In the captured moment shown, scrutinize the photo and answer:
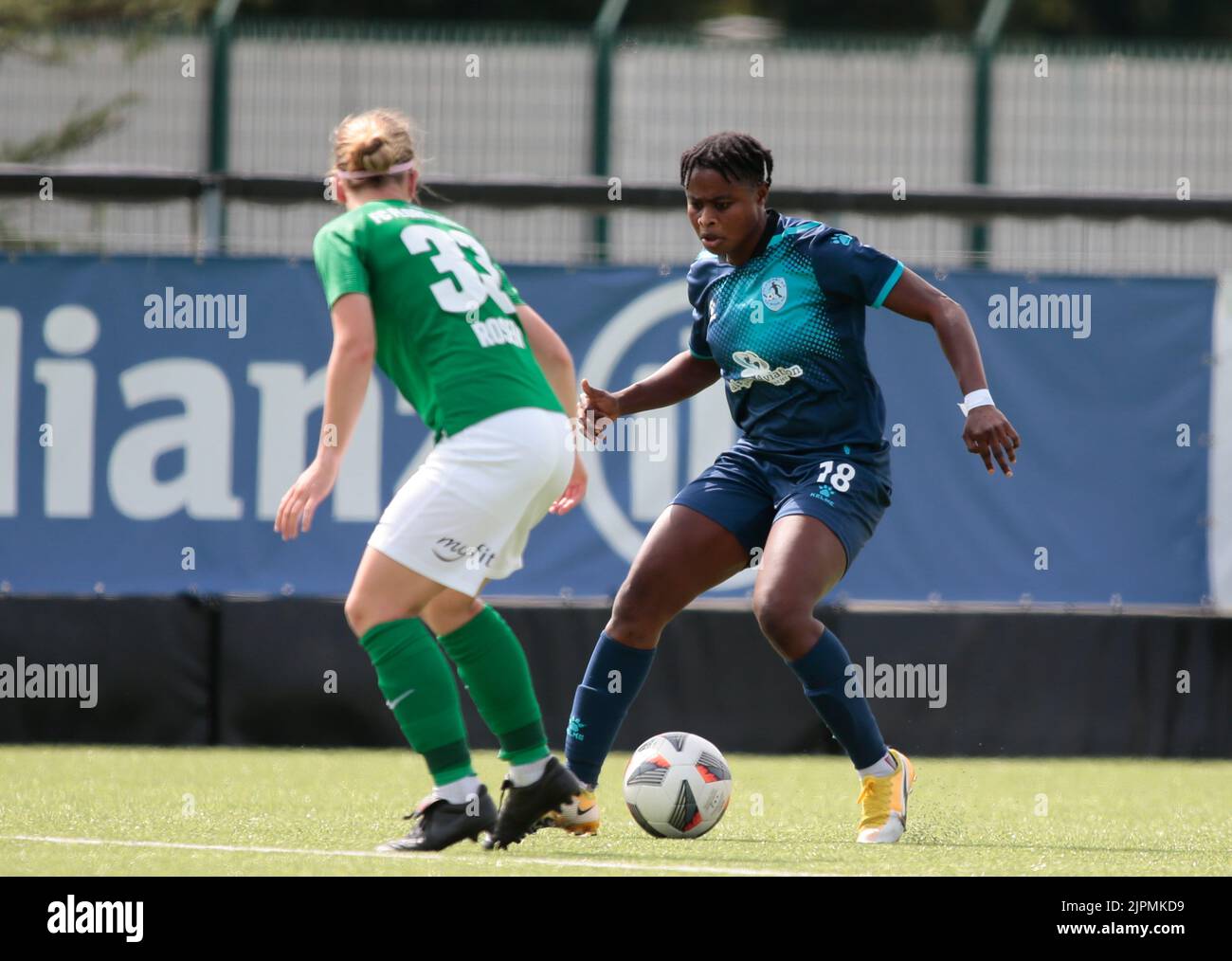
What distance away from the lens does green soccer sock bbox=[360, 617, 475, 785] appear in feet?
15.5

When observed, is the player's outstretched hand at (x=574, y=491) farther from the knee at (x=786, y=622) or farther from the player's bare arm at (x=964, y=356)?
the player's bare arm at (x=964, y=356)

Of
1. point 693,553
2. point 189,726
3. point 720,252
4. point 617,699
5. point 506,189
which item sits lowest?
point 189,726

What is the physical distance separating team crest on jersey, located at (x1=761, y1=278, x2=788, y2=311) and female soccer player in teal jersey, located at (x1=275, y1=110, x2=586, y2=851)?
2.64 feet

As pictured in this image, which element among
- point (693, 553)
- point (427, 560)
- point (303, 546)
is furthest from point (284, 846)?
point (303, 546)

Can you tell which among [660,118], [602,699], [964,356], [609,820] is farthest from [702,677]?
[964,356]

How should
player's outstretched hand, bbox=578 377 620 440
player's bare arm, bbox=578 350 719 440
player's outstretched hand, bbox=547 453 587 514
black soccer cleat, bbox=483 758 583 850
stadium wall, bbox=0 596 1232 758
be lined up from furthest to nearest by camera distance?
1. stadium wall, bbox=0 596 1232 758
2. player's bare arm, bbox=578 350 719 440
3. player's outstretched hand, bbox=578 377 620 440
4. player's outstretched hand, bbox=547 453 587 514
5. black soccer cleat, bbox=483 758 583 850

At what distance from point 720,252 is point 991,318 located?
138 inches

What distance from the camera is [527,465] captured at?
15.7 ft

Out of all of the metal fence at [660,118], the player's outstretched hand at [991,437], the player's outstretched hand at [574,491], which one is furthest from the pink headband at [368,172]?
the metal fence at [660,118]

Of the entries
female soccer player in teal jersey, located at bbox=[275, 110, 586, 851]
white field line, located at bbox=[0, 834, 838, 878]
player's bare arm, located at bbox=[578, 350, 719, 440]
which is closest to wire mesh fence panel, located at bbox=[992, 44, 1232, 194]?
player's bare arm, located at bbox=[578, 350, 719, 440]

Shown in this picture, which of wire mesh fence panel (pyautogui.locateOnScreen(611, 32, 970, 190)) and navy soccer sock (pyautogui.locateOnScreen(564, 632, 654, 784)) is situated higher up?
wire mesh fence panel (pyautogui.locateOnScreen(611, 32, 970, 190))

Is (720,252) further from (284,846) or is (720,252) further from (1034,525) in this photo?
(1034,525)

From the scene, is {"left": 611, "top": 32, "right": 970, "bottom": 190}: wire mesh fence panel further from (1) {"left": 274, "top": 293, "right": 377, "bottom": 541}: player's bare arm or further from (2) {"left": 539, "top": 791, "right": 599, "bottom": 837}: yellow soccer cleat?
(1) {"left": 274, "top": 293, "right": 377, "bottom": 541}: player's bare arm

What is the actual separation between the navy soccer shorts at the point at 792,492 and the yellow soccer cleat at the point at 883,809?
25.8 inches
